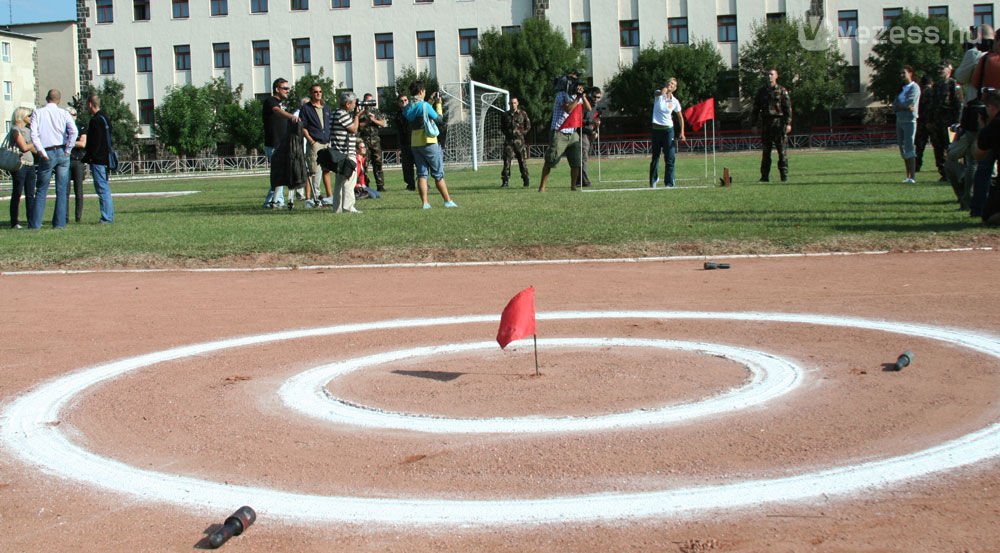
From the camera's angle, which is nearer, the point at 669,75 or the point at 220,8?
the point at 669,75

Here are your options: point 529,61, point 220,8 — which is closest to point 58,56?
point 220,8

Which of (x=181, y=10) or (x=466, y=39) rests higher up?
(x=181, y=10)

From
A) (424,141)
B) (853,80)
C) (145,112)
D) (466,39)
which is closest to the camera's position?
(424,141)

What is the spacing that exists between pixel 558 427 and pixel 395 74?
241 ft

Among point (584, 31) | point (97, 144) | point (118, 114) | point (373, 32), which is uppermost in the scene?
point (373, 32)

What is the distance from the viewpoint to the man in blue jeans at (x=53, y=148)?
54.3 ft

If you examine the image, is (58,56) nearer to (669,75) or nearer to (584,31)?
(584,31)

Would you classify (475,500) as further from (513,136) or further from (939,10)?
(939,10)

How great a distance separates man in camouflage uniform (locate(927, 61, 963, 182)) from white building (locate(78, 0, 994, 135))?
176 feet

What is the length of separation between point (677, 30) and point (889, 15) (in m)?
14.2

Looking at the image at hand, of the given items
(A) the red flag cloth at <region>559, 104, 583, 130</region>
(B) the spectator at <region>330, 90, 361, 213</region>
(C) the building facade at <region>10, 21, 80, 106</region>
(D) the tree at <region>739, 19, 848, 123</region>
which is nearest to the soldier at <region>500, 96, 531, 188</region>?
(A) the red flag cloth at <region>559, 104, 583, 130</region>

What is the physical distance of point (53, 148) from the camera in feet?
55.2

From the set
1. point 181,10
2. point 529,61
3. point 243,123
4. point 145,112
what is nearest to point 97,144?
point 529,61

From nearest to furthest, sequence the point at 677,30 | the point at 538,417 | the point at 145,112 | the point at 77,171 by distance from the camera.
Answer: the point at 538,417 → the point at 77,171 → the point at 677,30 → the point at 145,112
